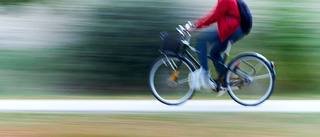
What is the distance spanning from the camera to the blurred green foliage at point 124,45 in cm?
731

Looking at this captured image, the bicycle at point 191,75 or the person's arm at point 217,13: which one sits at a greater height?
the person's arm at point 217,13

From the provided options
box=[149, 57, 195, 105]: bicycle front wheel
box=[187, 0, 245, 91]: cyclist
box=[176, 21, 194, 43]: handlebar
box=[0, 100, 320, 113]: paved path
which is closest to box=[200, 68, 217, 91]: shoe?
box=[187, 0, 245, 91]: cyclist

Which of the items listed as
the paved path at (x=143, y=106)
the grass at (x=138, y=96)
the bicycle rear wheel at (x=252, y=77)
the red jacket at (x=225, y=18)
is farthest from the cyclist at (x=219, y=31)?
the grass at (x=138, y=96)

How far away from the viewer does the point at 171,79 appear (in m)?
6.38

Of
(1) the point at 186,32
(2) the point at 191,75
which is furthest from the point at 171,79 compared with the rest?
(1) the point at 186,32

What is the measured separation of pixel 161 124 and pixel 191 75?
49.6 inches

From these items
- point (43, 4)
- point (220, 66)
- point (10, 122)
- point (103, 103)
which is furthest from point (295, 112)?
point (43, 4)

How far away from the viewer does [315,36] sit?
294 inches

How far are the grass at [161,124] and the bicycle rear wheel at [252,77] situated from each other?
643 mm

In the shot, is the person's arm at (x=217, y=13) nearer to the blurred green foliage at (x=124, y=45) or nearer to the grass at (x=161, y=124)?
the grass at (x=161, y=124)

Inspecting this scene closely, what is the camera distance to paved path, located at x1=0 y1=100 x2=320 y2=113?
235 inches

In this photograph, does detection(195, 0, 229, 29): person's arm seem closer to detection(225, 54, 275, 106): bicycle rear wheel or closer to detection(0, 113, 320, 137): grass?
detection(225, 54, 275, 106): bicycle rear wheel

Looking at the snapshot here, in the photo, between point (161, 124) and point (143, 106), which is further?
point (143, 106)

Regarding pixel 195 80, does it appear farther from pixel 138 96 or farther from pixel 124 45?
pixel 124 45
